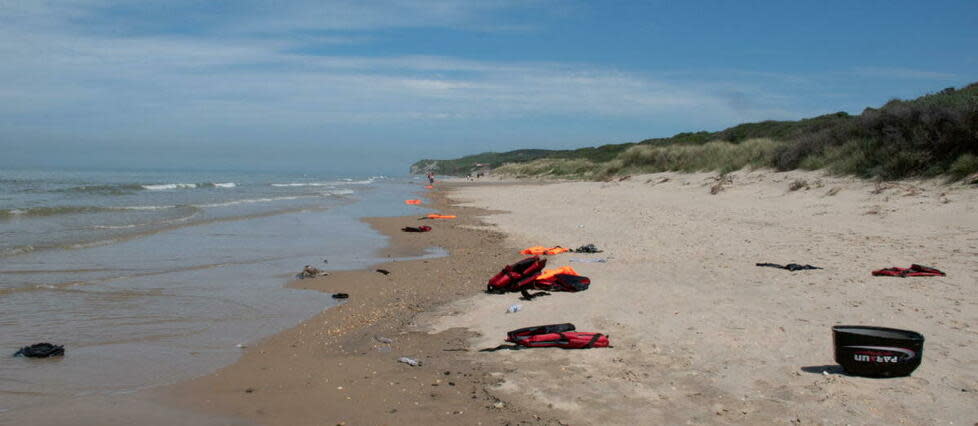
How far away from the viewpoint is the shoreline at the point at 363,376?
4457 millimetres

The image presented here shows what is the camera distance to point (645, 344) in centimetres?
563

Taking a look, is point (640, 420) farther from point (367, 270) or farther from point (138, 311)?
point (367, 270)

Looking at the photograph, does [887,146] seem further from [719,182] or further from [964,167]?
[719,182]

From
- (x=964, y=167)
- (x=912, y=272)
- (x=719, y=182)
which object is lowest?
(x=912, y=272)

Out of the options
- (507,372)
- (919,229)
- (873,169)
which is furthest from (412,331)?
(873,169)

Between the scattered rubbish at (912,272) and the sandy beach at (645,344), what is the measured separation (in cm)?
17

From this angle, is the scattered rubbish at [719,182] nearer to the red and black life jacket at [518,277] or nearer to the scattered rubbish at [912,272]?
the scattered rubbish at [912,272]

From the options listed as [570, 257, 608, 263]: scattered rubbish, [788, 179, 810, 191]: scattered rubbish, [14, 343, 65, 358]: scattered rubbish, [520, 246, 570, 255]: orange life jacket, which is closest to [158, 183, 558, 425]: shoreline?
[14, 343, 65, 358]: scattered rubbish

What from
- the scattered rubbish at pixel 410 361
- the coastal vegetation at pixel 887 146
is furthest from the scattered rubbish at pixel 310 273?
the coastal vegetation at pixel 887 146

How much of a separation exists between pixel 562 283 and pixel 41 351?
5.38m

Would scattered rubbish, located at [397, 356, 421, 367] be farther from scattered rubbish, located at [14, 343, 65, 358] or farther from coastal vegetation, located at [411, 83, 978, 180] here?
coastal vegetation, located at [411, 83, 978, 180]

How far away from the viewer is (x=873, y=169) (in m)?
16.8

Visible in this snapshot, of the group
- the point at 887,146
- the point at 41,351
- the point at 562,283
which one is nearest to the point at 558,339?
the point at 562,283

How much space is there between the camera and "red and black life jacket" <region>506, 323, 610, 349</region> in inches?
218
